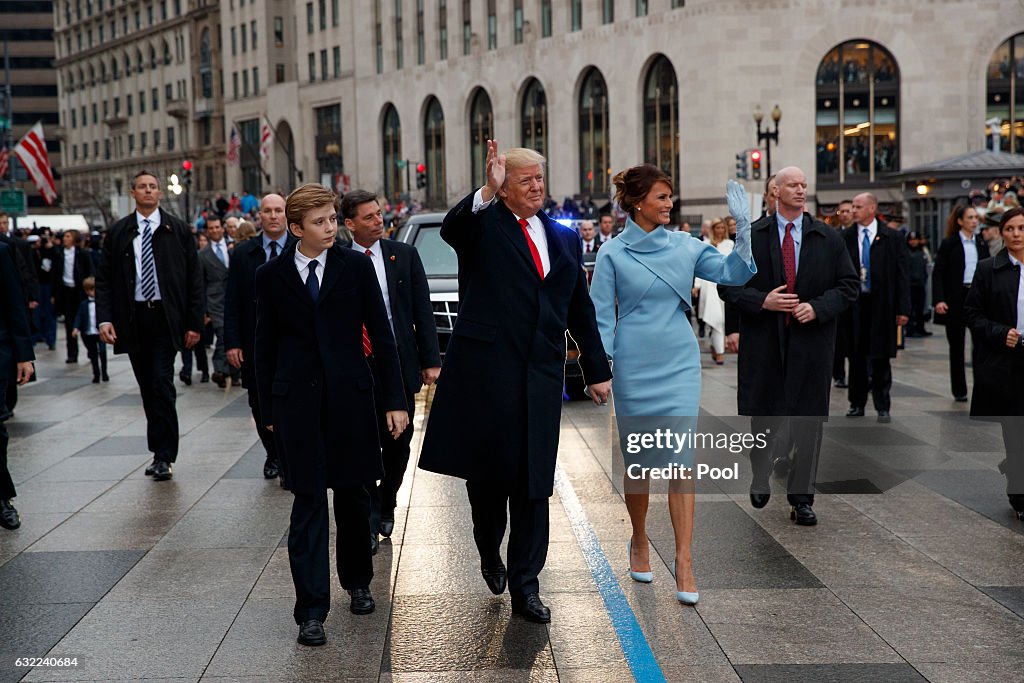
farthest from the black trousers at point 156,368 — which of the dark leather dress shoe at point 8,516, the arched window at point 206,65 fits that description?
the arched window at point 206,65

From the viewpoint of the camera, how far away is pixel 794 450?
Result: 7.75m

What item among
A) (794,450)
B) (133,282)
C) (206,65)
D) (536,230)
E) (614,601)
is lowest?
(614,601)

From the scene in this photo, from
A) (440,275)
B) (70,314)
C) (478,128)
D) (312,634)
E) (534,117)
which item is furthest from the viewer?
(478,128)

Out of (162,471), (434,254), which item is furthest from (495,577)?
(434,254)

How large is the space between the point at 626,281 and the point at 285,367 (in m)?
1.78

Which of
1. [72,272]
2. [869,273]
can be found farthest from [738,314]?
[72,272]

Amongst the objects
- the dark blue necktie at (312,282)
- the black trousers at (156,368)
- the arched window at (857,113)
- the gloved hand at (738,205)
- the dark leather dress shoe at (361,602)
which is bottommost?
the dark leather dress shoe at (361,602)

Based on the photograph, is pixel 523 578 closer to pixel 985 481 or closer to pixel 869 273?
pixel 985 481

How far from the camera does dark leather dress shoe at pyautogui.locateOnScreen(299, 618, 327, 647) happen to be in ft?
17.2

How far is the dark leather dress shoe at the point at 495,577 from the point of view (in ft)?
19.5

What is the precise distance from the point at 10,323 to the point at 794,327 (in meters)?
4.92

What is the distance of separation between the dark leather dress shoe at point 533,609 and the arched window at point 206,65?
322ft

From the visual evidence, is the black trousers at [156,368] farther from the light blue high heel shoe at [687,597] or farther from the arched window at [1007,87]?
the arched window at [1007,87]

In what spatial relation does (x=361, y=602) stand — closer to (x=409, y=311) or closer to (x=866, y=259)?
(x=409, y=311)
